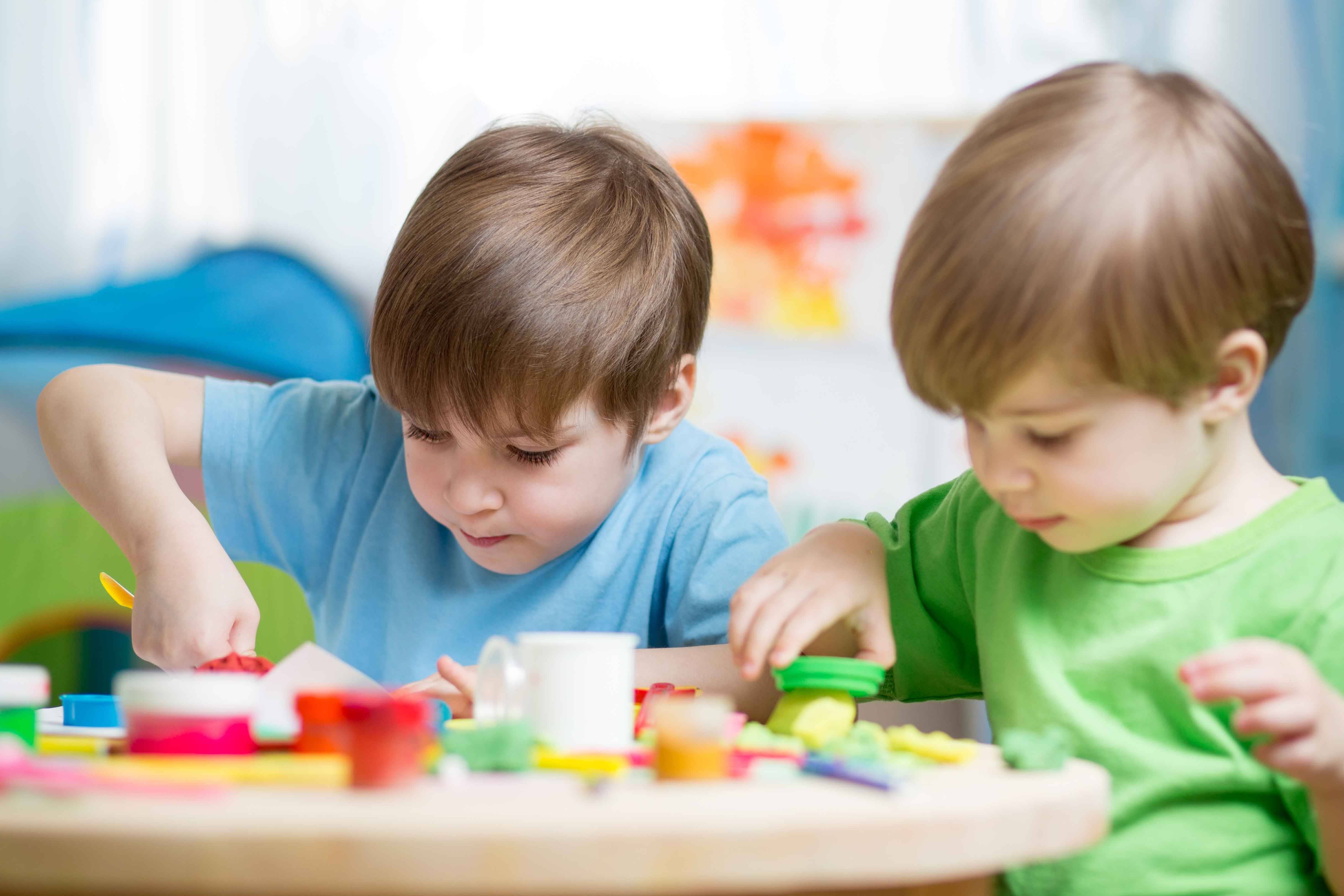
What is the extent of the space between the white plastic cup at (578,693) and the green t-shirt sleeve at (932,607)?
0.26 m

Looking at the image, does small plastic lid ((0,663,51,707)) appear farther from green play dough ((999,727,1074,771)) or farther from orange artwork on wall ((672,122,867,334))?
orange artwork on wall ((672,122,867,334))

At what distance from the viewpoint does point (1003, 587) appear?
770 mm

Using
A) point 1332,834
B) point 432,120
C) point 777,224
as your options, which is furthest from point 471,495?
point 777,224

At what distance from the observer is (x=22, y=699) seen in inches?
24.4

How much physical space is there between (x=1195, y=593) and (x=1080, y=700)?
86mm

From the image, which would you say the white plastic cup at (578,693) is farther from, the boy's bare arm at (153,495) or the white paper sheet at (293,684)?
the boy's bare arm at (153,495)

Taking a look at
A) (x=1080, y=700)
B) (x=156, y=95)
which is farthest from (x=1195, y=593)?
(x=156, y=95)

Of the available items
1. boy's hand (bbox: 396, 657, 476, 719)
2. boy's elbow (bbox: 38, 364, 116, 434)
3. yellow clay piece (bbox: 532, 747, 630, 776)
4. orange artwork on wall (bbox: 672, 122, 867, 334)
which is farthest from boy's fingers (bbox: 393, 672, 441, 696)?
orange artwork on wall (bbox: 672, 122, 867, 334)

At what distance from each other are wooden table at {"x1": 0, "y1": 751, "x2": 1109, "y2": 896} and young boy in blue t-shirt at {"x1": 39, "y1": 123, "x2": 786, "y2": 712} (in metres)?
0.31

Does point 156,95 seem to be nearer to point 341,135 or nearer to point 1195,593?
point 341,135

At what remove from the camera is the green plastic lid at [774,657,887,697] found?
2.28 ft

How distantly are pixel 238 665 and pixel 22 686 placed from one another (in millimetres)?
123

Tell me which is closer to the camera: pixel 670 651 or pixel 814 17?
pixel 670 651

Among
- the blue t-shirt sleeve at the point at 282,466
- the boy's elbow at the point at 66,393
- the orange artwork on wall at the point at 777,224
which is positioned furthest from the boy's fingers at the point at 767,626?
the orange artwork on wall at the point at 777,224
